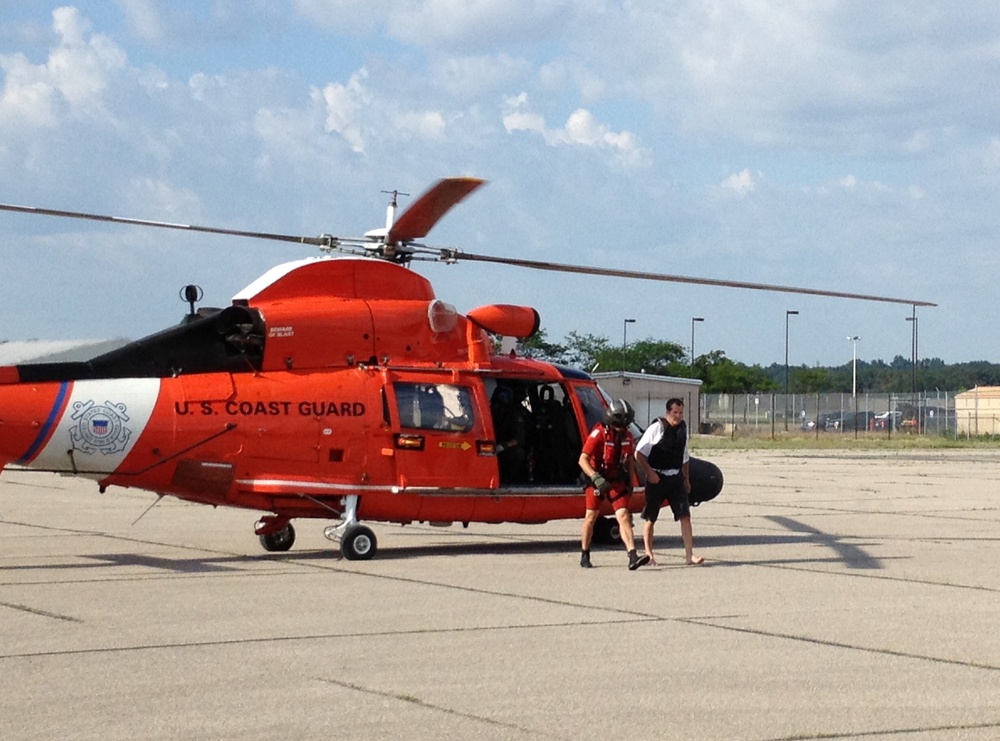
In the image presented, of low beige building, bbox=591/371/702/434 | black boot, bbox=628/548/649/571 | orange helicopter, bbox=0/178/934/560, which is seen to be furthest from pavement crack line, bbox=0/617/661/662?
low beige building, bbox=591/371/702/434

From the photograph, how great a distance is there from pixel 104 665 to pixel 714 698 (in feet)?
12.1

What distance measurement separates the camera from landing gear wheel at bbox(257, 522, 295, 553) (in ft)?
52.5

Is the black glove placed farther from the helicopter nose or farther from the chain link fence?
the chain link fence

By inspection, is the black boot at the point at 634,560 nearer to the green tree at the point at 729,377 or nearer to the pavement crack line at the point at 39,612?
the pavement crack line at the point at 39,612

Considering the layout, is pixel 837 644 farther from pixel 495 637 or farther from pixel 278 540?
pixel 278 540

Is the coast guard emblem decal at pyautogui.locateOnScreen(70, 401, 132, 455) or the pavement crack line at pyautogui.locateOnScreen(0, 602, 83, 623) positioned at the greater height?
the coast guard emblem decal at pyautogui.locateOnScreen(70, 401, 132, 455)

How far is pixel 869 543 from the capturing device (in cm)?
1734

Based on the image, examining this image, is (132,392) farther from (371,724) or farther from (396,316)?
(371,724)

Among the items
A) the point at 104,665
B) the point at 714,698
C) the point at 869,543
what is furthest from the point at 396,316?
the point at 714,698

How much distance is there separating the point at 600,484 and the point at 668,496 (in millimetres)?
847

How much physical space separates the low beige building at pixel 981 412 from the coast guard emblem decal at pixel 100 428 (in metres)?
68.3

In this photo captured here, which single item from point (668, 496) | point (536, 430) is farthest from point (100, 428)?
point (668, 496)

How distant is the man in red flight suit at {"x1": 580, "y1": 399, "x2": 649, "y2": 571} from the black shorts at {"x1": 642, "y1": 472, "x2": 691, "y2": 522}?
0.76 ft

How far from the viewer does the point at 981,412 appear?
96.7m
